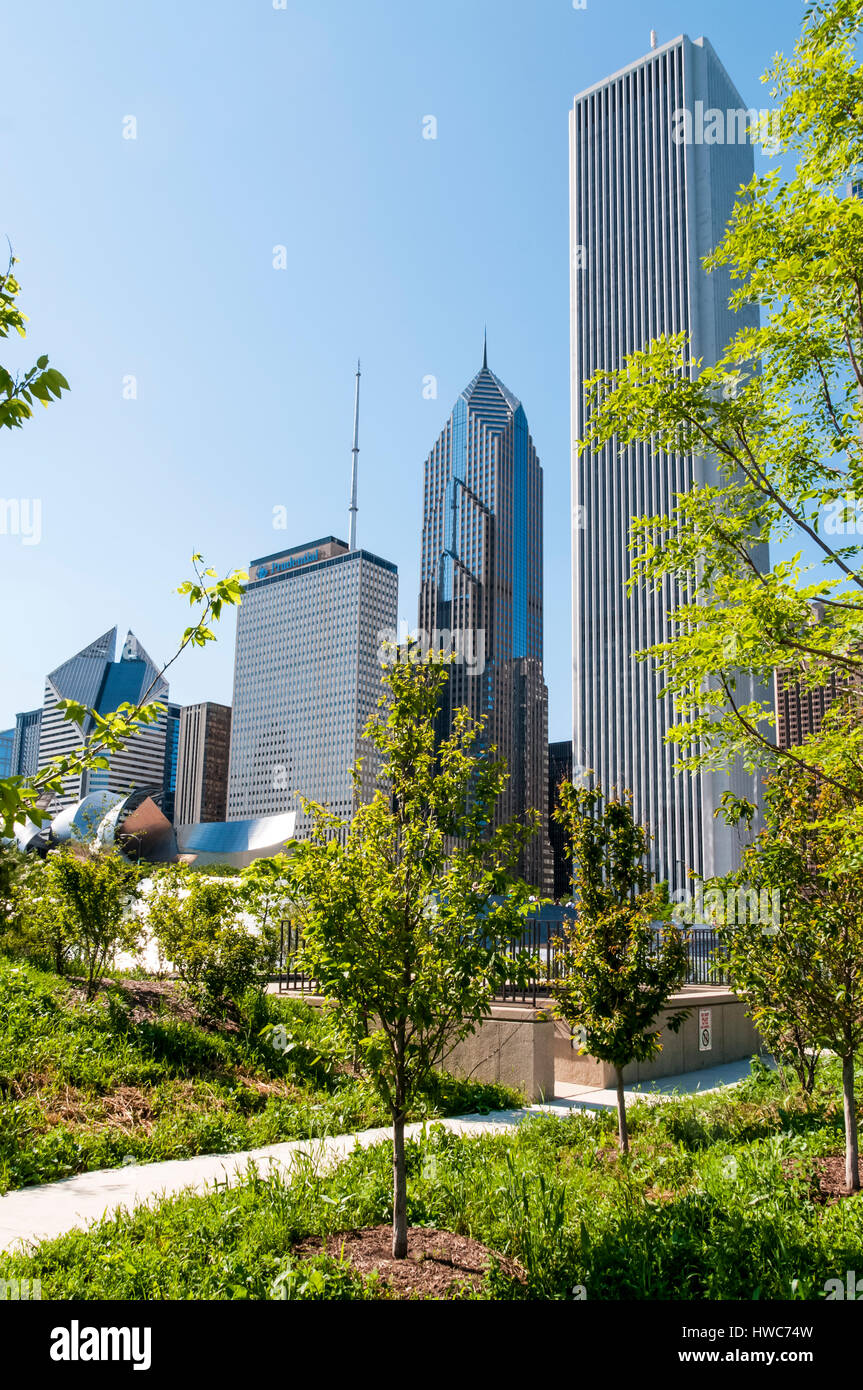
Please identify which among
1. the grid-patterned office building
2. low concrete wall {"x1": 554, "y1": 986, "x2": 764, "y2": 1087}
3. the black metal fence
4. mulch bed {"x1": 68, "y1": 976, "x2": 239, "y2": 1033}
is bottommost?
low concrete wall {"x1": 554, "y1": 986, "x2": 764, "y2": 1087}

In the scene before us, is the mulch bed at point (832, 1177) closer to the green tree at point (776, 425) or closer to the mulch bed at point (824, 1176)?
the mulch bed at point (824, 1176)

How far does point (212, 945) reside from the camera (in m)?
13.1

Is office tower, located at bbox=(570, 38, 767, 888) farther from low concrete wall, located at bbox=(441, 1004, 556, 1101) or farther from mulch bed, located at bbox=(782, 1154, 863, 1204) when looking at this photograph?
mulch bed, located at bbox=(782, 1154, 863, 1204)

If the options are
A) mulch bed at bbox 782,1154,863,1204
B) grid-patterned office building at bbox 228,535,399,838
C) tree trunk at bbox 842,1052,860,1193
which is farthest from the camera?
grid-patterned office building at bbox 228,535,399,838

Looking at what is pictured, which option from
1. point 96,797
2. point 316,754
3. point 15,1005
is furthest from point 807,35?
point 316,754

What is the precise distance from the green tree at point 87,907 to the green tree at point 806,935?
27.4 ft

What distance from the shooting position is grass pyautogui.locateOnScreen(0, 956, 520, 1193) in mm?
8562

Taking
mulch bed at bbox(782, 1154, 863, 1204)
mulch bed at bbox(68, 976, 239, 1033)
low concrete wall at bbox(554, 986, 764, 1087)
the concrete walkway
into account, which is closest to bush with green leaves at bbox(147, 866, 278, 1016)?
mulch bed at bbox(68, 976, 239, 1033)

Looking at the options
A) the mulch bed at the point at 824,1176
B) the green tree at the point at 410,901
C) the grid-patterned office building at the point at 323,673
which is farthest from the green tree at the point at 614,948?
the grid-patterned office building at the point at 323,673

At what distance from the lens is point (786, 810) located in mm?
9633

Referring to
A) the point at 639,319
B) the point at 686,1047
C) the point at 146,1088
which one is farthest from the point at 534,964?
the point at 639,319

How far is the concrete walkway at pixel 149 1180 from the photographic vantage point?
21.9ft

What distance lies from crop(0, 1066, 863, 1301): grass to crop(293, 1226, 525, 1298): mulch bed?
0.40 feet
